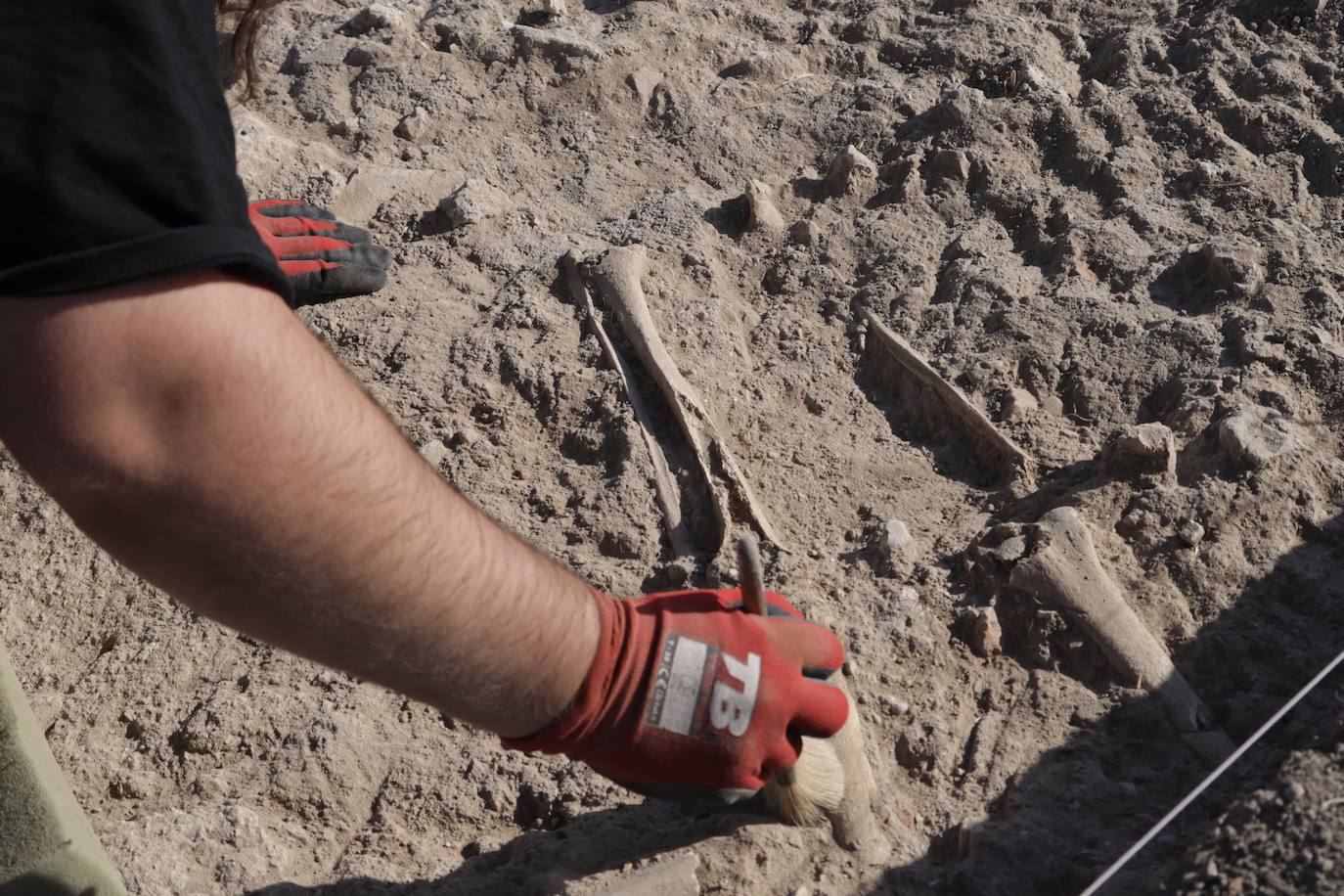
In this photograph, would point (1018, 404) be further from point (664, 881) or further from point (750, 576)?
point (664, 881)

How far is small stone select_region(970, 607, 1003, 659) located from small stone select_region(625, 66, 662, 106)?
86.6 inches

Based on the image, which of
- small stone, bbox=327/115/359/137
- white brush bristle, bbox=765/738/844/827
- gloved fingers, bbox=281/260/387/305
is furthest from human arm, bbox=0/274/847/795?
small stone, bbox=327/115/359/137

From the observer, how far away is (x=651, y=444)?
8.78 feet

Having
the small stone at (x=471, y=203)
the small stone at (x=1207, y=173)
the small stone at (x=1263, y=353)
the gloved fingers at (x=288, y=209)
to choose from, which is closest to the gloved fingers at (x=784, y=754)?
the small stone at (x=1263, y=353)

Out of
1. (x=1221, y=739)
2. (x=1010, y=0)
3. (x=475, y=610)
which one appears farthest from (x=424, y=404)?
(x=1010, y=0)

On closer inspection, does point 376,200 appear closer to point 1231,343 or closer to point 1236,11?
point 1231,343

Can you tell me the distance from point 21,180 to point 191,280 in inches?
7.3

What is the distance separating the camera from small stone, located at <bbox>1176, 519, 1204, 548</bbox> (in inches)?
89.0

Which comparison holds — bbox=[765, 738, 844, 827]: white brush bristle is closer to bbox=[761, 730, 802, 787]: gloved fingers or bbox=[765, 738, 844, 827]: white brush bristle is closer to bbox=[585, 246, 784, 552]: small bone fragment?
bbox=[761, 730, 802, 787]: gloved fingers

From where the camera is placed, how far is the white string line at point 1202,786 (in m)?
1.68

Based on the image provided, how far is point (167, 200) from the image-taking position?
3.94 feet

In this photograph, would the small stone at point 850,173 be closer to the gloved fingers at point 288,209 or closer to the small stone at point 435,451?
the small stone at point 435,451

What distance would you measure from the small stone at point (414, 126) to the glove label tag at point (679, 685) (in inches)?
98.1

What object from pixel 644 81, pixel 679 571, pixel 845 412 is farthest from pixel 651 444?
pixel 644 81
